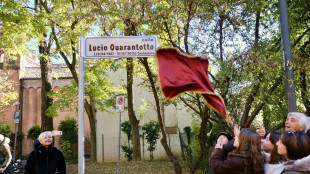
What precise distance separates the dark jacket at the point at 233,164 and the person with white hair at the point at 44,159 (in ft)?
10.4

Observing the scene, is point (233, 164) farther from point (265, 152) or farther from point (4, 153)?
point (4, 153)

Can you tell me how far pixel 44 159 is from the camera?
19.5 feet

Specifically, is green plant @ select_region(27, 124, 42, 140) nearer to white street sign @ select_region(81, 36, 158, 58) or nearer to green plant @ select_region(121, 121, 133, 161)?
green plant @ select_region(121, 121, 133, 161)

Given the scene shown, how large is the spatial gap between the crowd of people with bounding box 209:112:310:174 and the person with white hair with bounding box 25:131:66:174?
3103 millimetres

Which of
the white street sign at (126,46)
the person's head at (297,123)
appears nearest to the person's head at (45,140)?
the white street sign at (126,46)

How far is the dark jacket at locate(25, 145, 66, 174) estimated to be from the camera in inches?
231

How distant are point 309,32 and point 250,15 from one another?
74.4 inches

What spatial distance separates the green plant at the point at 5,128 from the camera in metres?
27.4

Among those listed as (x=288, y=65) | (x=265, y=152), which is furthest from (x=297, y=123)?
(x=288, y=65)

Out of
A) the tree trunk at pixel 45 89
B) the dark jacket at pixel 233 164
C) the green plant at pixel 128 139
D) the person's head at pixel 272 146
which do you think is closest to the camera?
the dark jacket at pixel 233 164

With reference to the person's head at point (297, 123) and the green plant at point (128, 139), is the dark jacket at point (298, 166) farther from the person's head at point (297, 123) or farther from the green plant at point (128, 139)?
the green plant at point (128, 139)

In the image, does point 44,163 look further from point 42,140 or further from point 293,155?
point 293,155

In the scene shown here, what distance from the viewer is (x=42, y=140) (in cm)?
591

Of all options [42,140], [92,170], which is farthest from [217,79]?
[92,170]
